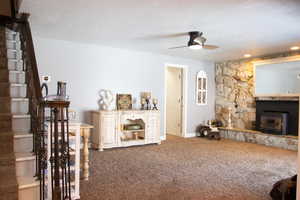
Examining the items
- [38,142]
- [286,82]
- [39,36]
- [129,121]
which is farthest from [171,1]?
[286,82]

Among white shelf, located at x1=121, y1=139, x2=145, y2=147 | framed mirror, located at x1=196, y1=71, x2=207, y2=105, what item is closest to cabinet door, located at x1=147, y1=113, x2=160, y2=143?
white shelf, located at x1=121, y1=139, x2=145, y2=147

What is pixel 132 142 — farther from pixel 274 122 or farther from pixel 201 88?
pixel 274 122

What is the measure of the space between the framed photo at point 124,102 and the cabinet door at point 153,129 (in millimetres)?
607

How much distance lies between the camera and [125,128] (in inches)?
219

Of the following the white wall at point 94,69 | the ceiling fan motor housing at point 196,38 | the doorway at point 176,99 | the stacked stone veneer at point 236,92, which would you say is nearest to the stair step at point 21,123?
the white wall at point 94,69

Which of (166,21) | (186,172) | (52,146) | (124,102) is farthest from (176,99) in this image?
(52,146)

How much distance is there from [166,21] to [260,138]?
4.26 m

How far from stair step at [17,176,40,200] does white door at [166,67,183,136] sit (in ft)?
17.6

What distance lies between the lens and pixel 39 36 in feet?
15.5

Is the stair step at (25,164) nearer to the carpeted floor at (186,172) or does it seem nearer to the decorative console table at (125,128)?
the carpeted floor at (186,172)

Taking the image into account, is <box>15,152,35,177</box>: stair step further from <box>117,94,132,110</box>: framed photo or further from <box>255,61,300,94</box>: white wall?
<box>255,61,300,94</box>: white wall

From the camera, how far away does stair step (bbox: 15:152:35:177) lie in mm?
2250

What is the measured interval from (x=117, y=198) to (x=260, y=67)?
5.34m

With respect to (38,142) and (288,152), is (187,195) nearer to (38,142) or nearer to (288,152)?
(38,142)
